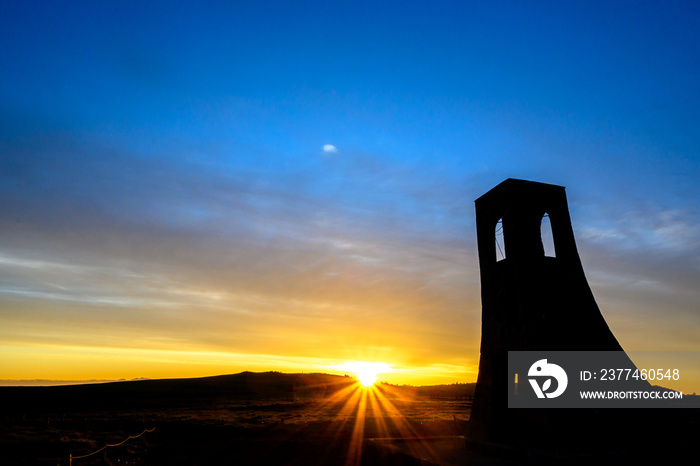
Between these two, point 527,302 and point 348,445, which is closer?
point 527,302

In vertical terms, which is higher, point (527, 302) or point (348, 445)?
point (527, 302)

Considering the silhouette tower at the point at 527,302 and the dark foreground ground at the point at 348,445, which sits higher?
the silhouette tower at the point at 527,302

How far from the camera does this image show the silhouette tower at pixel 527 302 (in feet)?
41.2

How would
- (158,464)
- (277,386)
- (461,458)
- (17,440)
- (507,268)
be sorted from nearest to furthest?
(461,458) < (507,268) < (158,464) < (17,440) < (277,386)

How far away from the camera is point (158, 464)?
642 inches

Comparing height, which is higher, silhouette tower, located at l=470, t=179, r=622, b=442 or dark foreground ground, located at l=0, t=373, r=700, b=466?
silhouette tower, located at l=470, t=179, r=622, b=442

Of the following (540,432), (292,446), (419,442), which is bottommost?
(292,446)

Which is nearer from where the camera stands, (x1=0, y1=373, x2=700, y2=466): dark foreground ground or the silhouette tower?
(x1=0, y1=373, x2=700, y2=466): dark foreground ground

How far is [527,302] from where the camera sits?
12734 millimetres

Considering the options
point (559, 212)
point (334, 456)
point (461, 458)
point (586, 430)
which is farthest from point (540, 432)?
point (334, 456)

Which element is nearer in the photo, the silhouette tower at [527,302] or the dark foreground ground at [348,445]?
the dark foreground ground at [348,445]

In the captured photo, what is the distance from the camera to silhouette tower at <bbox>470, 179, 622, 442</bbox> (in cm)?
1255

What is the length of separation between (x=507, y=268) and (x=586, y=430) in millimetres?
4936

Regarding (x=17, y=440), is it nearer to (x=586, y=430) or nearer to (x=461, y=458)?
(x=461, y=458)
